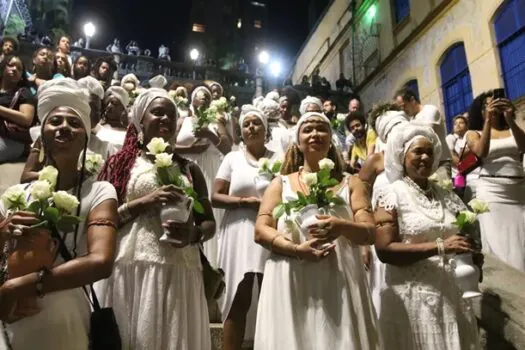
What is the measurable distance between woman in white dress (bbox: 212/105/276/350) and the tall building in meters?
36.7

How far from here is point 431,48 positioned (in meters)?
15.6

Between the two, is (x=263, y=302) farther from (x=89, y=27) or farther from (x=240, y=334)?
(x=89, y=27)

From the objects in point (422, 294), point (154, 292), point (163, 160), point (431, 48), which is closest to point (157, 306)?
point (154, 292)

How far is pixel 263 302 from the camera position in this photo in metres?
2.71

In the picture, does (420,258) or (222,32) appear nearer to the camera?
(420,258)

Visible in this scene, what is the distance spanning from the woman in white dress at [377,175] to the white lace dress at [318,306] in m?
0.61

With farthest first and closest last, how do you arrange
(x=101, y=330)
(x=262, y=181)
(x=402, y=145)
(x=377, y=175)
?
(x=377, y=175)
(x=262, y=181)
(x=402, y=145)
(x=101, y=330)

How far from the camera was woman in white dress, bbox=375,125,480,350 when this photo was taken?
9.11 feet

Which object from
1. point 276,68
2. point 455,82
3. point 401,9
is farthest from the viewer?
point 276,68

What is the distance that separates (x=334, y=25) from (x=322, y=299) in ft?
78.0

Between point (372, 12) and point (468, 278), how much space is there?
19.5 meters

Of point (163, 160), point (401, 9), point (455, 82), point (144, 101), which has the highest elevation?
point (401, 9)

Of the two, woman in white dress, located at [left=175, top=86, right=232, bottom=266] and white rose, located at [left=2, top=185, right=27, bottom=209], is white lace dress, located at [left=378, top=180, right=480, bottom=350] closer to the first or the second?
white rose, located at [left=2, top=185, right=27, bottom=209]

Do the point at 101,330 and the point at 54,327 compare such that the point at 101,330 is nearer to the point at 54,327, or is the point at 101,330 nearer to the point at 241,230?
the point at 54,327
